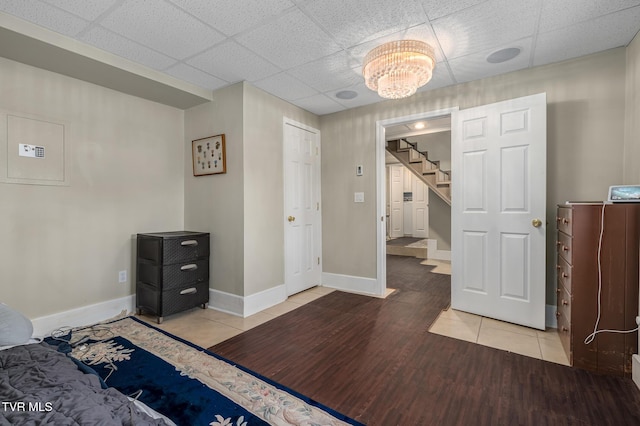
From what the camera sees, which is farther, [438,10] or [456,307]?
[456,307]

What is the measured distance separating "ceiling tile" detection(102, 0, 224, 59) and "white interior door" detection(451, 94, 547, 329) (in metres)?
2.53

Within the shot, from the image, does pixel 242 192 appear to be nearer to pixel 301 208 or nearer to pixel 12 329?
pixel 301 208

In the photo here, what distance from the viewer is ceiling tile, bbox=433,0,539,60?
195 cm

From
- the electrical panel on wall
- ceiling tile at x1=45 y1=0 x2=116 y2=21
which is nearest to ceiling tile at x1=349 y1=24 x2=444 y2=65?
ceiling tile at x1=45 y1=0 x2=116 y2=21

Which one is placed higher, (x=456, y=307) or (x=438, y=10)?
(x=438, y=10)

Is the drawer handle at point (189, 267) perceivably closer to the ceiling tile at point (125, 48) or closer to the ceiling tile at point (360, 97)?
the ceiling tile at point (125, 48)

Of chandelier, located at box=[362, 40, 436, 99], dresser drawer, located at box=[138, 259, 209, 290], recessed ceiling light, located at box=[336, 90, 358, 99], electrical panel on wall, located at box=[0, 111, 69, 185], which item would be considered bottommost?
dresser drawer, located at box=[138, 259, 209, 290]

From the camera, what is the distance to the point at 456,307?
10.3 feet

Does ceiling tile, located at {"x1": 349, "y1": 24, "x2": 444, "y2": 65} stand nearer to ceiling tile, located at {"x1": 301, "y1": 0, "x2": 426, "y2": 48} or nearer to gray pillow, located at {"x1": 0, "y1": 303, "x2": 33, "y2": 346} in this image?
ceiling tile, located at {"x1": 301, "y1": 0, "x2": 426, "y2": 48}

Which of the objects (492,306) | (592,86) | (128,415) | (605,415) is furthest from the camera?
(492,306)

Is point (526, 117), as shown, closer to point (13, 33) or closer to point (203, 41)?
point (203, 41)

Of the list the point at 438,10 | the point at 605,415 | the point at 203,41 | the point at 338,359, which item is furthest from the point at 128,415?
the point at 438,10

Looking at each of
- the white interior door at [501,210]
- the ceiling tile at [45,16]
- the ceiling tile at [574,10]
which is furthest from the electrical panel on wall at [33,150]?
the ceiling tile at [574,10]

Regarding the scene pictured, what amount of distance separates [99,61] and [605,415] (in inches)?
164
